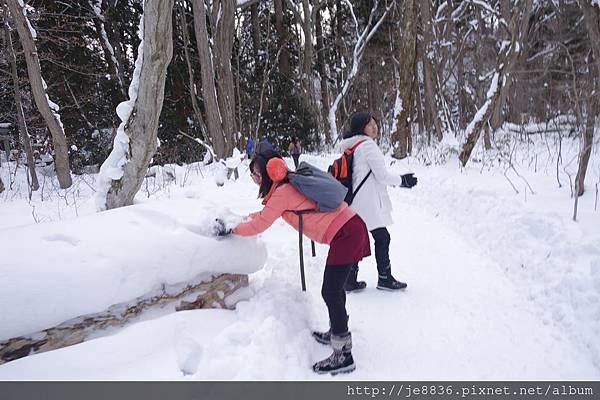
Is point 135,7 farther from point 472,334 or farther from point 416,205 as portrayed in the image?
point 472,334

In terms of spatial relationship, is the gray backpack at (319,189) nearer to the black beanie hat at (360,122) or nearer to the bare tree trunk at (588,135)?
the black beanie hat at (360,122)

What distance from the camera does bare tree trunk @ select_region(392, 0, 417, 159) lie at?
380 inches

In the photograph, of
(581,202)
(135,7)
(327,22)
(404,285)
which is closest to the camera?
(404,285)

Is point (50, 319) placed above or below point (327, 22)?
below

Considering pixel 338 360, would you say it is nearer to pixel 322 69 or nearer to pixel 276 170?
pixel 276 170

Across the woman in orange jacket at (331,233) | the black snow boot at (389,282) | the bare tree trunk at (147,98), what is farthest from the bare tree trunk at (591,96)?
the bare tree trunk at (147,98)

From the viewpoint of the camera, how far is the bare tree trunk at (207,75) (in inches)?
376

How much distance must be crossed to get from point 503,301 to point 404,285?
83cm

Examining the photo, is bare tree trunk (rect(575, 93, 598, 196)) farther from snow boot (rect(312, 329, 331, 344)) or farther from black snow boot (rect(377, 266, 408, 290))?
snow boot (rect(312, 329, 331, 344))

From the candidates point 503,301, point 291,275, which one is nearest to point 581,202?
point 503,301

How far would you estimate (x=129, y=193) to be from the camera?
4.20 metres

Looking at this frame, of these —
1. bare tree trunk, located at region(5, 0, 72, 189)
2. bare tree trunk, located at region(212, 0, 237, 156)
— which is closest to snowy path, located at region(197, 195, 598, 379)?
bare tree trunk, located at region(212, 0, 237, 156)

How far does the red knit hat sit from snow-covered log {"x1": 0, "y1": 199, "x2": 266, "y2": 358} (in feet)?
2.59

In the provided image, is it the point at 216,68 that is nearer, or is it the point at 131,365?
the point at 131,365
